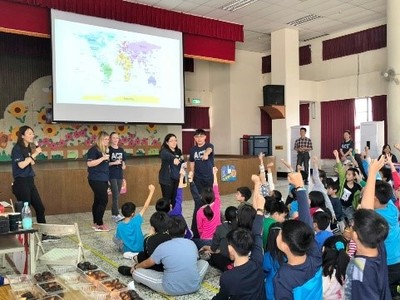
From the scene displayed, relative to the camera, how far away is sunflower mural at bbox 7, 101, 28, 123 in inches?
306

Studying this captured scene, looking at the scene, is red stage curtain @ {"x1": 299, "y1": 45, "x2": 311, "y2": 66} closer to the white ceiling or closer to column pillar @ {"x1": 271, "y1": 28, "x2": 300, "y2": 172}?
the white ceiling

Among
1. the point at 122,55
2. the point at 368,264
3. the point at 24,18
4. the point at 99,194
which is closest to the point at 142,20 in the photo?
the point at 122,55

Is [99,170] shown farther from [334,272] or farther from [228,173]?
[228,173]

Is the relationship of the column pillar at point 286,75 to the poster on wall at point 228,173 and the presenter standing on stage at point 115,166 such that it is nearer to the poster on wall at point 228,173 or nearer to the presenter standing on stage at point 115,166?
the poster on wall at point 228,173

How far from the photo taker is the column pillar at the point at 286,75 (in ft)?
32.0

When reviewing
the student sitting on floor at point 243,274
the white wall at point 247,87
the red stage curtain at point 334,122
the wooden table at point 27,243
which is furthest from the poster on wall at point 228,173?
the student sitting on floor at point 243,274

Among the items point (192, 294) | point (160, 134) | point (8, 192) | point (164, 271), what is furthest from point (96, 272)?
point (160, 134)

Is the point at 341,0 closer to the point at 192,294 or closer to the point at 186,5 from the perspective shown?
the point at 186,5

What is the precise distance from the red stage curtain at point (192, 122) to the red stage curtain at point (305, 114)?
274 centimetres

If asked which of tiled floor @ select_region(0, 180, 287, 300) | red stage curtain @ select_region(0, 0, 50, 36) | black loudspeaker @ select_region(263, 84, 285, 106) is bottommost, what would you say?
tiled floor @ select_region(0, 180, 287, 300)

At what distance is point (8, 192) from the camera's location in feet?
17.6

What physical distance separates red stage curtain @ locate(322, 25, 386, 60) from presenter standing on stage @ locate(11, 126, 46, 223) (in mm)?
8441

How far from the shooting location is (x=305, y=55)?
1106 centimetres

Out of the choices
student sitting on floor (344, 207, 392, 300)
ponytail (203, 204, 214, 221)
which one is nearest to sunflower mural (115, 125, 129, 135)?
ponytail (203, 204, 214, 221)
